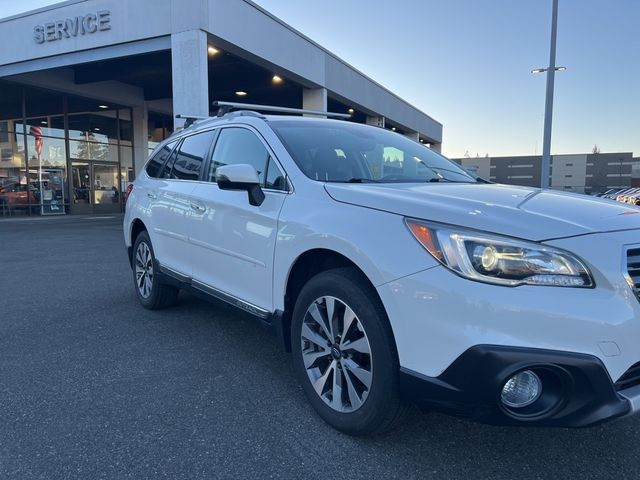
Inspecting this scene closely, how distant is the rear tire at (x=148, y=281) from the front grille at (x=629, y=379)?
Result: 375 cm

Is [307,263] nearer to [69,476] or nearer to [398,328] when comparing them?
[398,328]

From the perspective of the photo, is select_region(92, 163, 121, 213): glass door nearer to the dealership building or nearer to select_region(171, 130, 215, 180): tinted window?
the dealership building

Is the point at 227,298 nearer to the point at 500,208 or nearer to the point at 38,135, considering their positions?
the point at 500,208

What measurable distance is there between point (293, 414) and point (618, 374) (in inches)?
65.4

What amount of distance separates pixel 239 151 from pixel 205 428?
1.96 m

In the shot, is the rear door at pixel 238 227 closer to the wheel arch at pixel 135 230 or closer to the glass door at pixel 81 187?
the wheel arch at pixel 135 230

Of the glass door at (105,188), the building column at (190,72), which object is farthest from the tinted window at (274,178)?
the glass door at (105,188)

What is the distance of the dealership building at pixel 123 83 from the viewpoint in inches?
498

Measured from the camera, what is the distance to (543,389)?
1.95 metres

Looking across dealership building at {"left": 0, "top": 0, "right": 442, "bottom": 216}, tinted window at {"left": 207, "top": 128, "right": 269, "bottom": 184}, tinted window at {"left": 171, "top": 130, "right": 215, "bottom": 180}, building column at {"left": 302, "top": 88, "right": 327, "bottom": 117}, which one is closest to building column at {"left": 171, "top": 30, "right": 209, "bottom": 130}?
dealership building at {"left": 0, "top": 0, "right": 442, "bottom": 216}

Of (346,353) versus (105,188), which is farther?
(105,188)

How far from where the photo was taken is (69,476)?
2.19 meters

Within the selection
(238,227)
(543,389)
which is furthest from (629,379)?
(238,227)

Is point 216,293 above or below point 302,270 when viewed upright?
below
